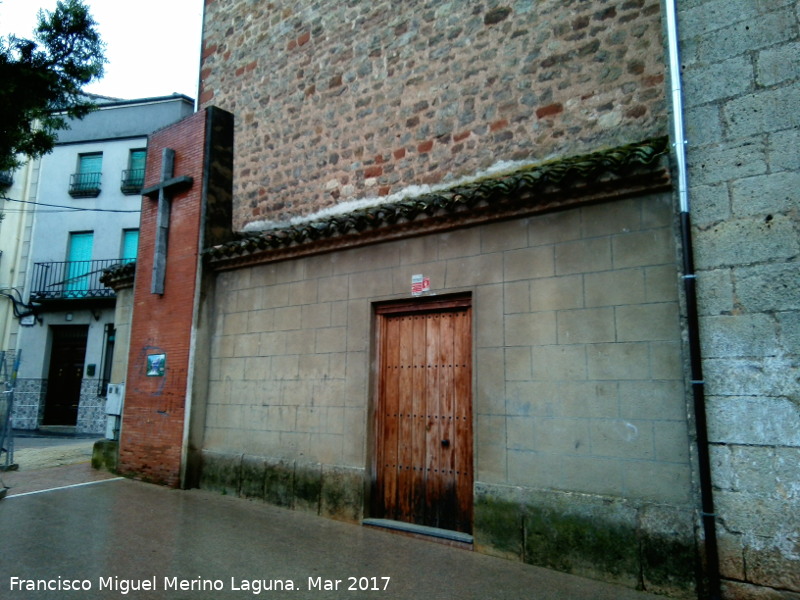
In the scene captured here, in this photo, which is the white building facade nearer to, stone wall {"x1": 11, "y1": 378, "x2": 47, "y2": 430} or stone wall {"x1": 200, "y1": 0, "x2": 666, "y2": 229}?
stone wall {"x1": 11, "y1": 378, "x2": 47, "y2": 430}

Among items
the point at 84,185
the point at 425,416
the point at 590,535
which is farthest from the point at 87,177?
the point at 590,535

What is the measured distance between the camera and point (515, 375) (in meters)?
5.34

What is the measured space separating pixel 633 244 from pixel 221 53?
859cm

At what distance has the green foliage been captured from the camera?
7.21 m

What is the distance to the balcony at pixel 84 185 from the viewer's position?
709 inches

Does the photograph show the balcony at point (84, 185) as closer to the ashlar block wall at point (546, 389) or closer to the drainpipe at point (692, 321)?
the ashlar block wall at point (546, 389)

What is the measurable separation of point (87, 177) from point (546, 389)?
58.9 feet

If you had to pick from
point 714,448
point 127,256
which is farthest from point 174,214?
point 127,256

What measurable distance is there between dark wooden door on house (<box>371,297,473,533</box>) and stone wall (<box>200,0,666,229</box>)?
212 cm

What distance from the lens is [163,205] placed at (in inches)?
354

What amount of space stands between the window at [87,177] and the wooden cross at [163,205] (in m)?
10.5

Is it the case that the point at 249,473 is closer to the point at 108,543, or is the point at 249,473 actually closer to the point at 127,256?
the point at 108,543

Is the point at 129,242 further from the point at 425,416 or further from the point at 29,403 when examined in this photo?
the point at 425,416

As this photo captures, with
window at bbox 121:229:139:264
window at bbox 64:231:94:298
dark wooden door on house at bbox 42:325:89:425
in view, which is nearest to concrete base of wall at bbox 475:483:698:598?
window at bbox 121:229:139:264
